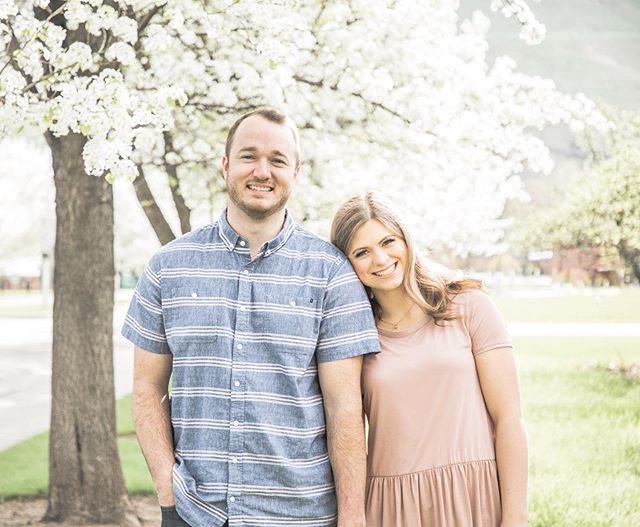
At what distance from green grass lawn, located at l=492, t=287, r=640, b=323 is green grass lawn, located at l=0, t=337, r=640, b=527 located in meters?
12.9

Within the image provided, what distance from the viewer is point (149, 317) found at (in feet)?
10.5

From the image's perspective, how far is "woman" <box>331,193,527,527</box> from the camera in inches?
125

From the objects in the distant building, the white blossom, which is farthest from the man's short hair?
the distant building

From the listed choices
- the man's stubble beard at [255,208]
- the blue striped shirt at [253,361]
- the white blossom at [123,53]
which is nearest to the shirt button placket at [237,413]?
the blue striped shirt at [253,361]

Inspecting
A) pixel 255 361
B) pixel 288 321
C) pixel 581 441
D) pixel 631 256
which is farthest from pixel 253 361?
pixel 631 256

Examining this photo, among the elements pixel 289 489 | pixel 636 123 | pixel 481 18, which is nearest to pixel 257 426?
pixel 289 489

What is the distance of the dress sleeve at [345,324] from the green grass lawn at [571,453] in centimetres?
409

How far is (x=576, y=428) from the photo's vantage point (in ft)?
33.1

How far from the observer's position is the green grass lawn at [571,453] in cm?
704

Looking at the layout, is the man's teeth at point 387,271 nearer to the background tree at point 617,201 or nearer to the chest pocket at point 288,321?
the chest pocket at point 288,321

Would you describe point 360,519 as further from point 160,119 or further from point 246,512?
point 160,119

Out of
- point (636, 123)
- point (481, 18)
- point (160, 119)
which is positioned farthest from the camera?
point (636, 123)

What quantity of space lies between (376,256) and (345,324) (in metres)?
0.31

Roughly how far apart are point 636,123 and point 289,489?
16717 mm
